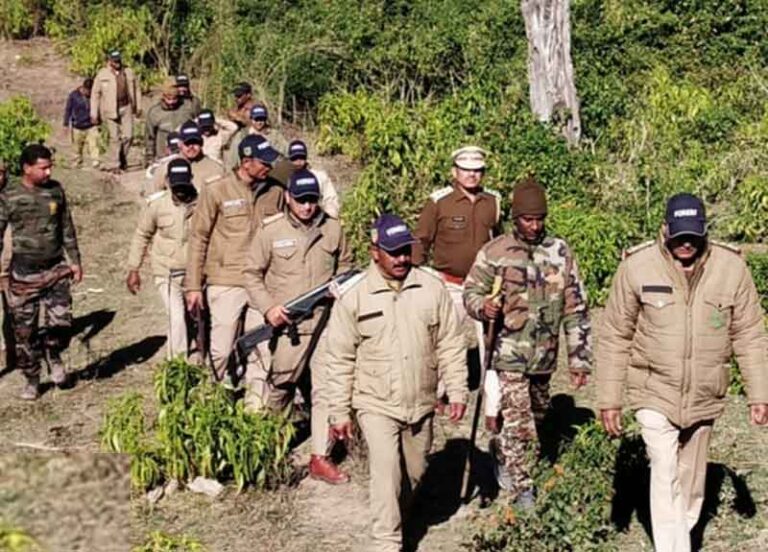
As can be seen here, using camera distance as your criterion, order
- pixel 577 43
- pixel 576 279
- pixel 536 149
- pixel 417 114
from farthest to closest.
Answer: pixel 577 43, pixel 417 114, pixel 536 149, pixel 576 279

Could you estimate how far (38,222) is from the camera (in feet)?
34.6

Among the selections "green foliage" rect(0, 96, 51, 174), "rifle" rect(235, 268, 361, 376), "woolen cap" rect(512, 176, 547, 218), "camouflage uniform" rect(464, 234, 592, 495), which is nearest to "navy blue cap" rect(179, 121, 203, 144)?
"rifle" rect(235, 268, 361, 376)

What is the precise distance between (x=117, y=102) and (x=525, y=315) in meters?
10.7

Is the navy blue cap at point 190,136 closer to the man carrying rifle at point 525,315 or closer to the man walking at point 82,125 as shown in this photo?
the man carrying rifle at point 525,315

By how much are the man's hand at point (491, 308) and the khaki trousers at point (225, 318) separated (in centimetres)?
224

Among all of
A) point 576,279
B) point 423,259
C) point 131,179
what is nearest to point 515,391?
point 576,279

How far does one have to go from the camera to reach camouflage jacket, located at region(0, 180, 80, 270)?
10.5m

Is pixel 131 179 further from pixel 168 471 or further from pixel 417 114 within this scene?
pixel 168 471

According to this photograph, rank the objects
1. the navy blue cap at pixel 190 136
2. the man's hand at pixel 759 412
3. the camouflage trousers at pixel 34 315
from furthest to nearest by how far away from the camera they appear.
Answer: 1. the navy blue cap at pixel 190 136
2. the camouflage trousers at pixel 34 315
3. the man's hand at pixel 759 412

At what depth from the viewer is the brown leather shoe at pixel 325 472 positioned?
8.99 metres

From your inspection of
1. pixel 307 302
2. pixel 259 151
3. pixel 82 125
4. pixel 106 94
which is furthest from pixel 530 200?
pixel 82 125

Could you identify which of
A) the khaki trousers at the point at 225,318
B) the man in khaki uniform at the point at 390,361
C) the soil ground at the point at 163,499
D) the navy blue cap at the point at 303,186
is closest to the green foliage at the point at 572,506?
the soil ground at the point at 163,499

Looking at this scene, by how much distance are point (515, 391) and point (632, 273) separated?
1227 mm

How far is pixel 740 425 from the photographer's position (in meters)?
9.64
